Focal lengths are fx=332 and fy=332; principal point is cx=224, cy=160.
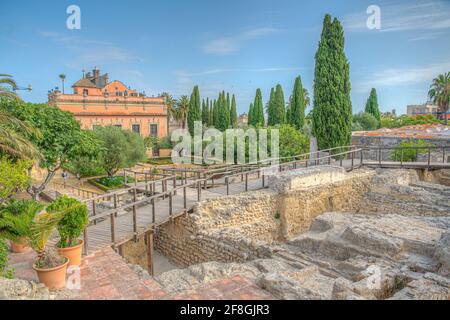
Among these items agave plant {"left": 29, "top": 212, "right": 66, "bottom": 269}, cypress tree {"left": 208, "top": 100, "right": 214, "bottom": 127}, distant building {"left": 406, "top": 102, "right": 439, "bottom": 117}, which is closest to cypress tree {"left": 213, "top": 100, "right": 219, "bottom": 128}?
cypress tree {"left": 208, "top": 100, "right": 214, "bottom": 127}

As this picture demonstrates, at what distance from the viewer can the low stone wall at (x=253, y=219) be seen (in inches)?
358

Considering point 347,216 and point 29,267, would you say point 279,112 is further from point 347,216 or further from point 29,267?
point 29,267

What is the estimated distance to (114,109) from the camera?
124 ft

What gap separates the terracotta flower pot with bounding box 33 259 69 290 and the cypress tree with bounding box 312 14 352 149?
1825cm

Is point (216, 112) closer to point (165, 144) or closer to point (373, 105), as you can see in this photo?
point (165, 144)

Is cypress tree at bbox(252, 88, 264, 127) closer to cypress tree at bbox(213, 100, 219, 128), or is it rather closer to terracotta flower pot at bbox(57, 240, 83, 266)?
cypress tree at bbox(213, 100, 219, 128)

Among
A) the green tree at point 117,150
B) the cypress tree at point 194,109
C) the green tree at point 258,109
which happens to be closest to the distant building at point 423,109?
the green tree at point 258,109

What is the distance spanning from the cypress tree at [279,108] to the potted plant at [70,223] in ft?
111

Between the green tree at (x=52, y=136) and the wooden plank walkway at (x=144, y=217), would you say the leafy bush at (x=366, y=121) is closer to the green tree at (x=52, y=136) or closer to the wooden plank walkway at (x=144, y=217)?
the wooden plank walkway at (x=144, y=217)

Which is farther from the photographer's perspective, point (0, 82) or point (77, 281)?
point (0, 82)

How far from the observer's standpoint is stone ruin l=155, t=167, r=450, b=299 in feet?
20.2

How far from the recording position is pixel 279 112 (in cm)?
3862
